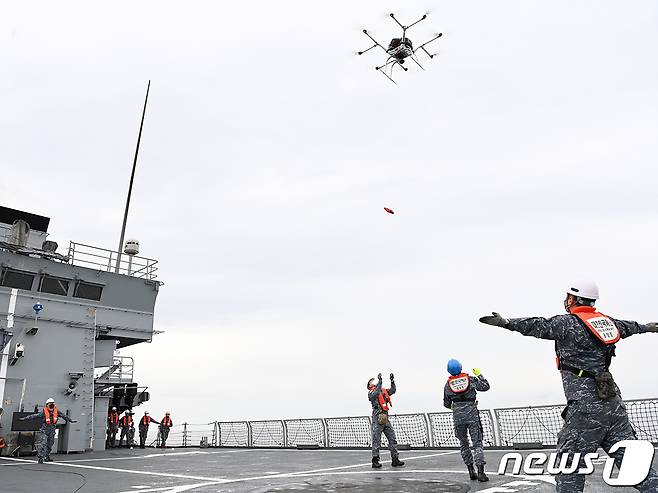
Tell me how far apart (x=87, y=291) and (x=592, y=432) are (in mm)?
24495

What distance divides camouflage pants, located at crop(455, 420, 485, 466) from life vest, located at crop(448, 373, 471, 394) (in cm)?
58

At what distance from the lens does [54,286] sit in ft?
78.0

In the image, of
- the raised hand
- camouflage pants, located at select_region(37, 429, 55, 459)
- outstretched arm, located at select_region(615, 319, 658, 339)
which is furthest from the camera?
camouflage pants, located at select_region(37, 429, 55, 459)

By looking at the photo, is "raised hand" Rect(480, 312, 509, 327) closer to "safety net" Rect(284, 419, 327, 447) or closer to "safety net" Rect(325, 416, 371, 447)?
"safety net" Rect(325, 416, 371, 447)

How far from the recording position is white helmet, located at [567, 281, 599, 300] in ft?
15.6

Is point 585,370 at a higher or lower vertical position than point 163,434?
lower

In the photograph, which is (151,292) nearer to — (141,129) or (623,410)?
(141,129)

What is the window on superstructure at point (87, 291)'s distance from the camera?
24531 millimetres

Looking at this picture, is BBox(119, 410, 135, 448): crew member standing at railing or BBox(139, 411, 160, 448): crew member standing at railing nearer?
BBox(119, 410, 135, 448): crew member standing at railing

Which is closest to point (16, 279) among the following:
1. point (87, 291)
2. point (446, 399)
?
point (87, 291)

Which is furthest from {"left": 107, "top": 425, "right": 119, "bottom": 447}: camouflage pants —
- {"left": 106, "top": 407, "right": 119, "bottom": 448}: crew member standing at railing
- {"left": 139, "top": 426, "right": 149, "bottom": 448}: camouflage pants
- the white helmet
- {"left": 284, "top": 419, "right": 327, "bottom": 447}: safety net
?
the white helmet

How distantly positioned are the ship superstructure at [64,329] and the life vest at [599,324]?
70.8ft

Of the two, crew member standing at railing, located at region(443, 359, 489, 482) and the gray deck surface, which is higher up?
crew member standing at railing, located at region(443, 359, 489, 482)

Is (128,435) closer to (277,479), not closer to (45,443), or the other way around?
(45,443)
